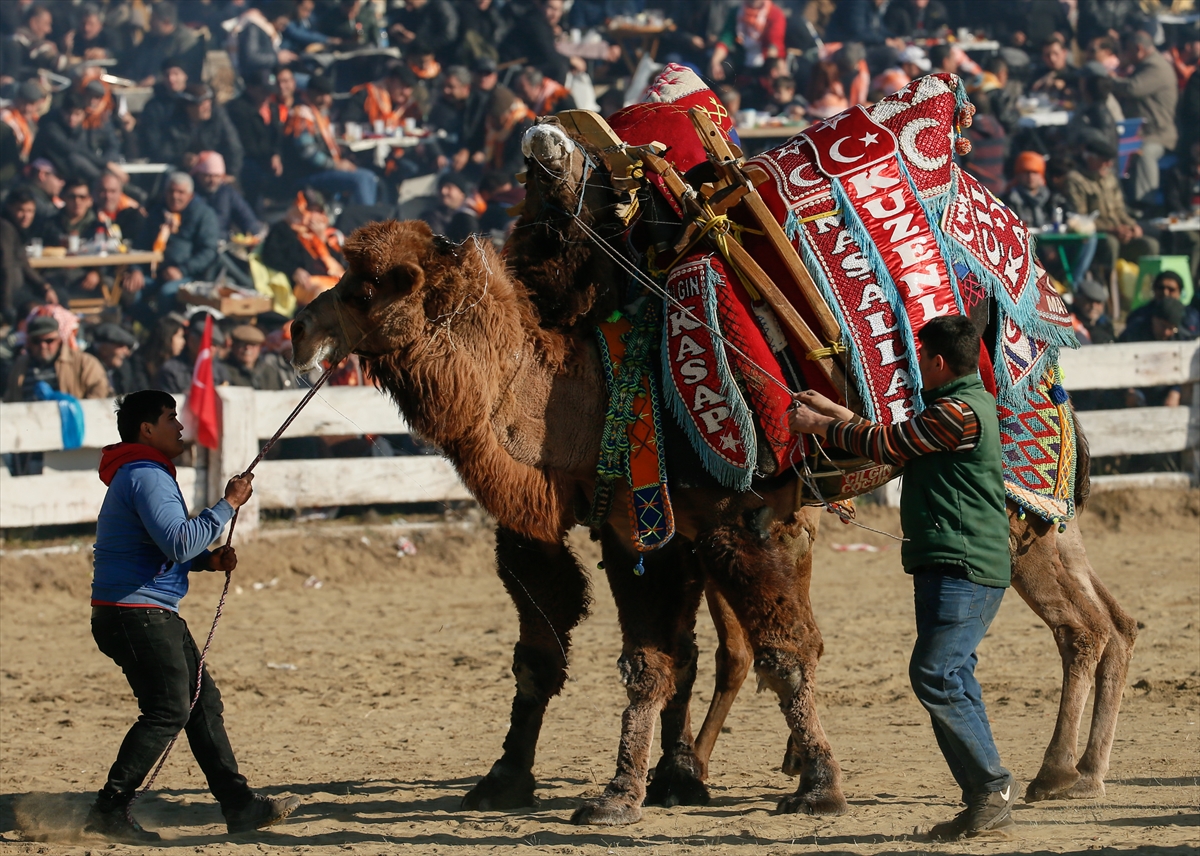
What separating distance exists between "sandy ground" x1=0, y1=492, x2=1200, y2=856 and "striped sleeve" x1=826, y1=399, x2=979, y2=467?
121 centimetres

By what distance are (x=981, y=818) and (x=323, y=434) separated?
7.41 m

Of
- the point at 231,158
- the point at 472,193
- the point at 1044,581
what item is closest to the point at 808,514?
the point at 1044,581

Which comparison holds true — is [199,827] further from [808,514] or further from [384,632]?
[384,632]

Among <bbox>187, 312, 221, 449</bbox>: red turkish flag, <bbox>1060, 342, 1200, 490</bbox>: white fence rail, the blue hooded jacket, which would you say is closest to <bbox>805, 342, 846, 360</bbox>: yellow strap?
the blue hooded jacket

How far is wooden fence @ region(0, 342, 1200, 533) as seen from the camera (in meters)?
10.1

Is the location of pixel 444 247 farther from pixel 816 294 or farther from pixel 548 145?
pixel 816 294

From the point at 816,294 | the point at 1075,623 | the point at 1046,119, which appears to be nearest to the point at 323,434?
the point at 816,294

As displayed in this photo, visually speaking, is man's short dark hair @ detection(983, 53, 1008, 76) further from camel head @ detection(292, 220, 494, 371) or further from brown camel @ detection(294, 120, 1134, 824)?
camel head @ detection(292, 220, 494, 371)

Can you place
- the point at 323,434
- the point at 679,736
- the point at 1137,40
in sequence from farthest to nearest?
the point at 1137,40 < the point at 323,434 < the point at 679,736

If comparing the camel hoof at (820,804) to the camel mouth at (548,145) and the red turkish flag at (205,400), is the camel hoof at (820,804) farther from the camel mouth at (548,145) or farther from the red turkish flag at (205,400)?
the red turkish flag at (205,400)

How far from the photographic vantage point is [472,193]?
47.9ft

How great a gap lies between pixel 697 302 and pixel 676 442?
→ 20.1 inches

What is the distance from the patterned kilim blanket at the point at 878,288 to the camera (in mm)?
5035

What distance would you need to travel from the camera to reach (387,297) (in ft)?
16.0
